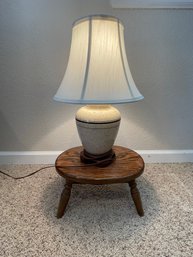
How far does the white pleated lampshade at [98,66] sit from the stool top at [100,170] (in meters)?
0.31

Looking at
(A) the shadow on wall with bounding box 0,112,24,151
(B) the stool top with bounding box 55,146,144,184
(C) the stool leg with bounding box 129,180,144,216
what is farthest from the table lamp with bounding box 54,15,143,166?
(A) the shadow on wall with bounding box 0,112,24,151

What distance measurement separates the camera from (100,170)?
88 centimetres

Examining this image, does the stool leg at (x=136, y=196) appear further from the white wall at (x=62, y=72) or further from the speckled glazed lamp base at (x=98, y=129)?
the white wall at (x=62, y=72)

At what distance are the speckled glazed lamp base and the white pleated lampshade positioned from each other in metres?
0.11

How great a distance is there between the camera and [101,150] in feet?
3.00

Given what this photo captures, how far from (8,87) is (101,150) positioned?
0.71 metres

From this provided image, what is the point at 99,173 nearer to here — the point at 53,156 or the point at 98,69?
the point at 98,69

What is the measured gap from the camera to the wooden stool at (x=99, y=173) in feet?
2.70

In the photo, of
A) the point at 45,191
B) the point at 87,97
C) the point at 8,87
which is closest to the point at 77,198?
the point at 45,191

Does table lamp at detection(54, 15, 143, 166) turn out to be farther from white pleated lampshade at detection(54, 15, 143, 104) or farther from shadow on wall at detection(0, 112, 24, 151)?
shadow on wall at detection(0, 112, 24, 151)

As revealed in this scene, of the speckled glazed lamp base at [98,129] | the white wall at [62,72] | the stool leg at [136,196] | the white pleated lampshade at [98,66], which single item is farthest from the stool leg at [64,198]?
the white wall at [62,72]

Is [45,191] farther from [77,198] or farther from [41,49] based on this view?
[41,49]

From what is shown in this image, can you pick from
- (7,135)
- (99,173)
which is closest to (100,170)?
(99,173)

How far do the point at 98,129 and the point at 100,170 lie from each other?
0.61ft
